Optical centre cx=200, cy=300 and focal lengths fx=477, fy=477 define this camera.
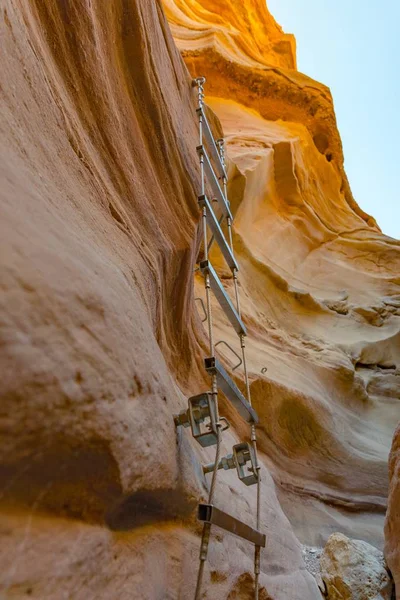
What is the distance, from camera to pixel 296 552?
332 centimetres

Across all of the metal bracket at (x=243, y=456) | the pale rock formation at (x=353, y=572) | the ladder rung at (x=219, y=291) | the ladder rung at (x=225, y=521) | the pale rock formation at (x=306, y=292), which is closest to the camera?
the ladder rung at (x=225, y=521)

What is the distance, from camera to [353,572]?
3.40 m

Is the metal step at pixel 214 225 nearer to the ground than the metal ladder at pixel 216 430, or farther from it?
farther from it

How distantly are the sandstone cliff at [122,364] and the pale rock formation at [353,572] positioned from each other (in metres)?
0.34

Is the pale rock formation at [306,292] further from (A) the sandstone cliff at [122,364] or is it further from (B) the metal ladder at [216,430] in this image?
(B) the metal ladder at [216,430]

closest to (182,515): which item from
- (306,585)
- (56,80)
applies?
(306,585)

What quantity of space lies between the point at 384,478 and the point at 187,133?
4.36 meters

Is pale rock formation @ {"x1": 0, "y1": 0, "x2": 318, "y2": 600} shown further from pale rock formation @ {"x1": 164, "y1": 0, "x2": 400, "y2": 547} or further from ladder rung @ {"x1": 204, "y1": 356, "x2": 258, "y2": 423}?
pale rock formation @ {"x1": 164, "y1": 0, "x2": 400, "y2": 547}

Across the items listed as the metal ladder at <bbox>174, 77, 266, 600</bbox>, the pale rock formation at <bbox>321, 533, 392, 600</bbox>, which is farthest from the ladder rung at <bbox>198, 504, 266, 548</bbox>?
the pale rock formation at <bbox>321, 533, 392, 600</bbox>

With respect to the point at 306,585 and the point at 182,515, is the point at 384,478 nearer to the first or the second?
the point at 306,585

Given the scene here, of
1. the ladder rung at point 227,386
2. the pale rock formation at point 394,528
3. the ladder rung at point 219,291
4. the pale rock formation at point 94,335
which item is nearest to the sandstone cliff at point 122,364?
the pale rock formation at point 94,335

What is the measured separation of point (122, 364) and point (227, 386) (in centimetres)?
106

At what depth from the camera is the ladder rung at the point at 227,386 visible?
2250 mm

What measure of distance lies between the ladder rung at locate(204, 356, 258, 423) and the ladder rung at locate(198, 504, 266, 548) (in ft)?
2.06
